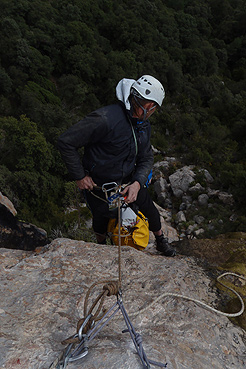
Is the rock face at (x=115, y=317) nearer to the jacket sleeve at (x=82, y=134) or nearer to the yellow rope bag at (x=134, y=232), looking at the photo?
the yellow rope bag at (x=134, y=232)

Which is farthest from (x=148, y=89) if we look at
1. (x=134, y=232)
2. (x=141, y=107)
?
(x=134, y=232)

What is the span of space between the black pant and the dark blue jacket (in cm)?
21

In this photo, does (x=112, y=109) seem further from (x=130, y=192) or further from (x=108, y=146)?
(x=130, y=192)

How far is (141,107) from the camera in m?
2.27

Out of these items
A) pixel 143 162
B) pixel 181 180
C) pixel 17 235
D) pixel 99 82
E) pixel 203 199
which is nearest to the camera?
pixel 143 162

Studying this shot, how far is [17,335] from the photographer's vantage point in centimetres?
132

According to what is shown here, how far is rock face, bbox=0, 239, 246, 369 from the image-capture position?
47.6 inches

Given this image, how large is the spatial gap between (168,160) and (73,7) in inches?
640

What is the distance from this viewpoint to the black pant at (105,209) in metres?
2.68

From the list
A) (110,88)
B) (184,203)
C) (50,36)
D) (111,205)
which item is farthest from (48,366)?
(50,36)

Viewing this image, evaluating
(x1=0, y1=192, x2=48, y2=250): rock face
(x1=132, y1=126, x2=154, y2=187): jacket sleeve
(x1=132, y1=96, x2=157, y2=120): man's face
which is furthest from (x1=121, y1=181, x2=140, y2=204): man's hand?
(x1=0, y1=192, x2=48, y2=250): rock face

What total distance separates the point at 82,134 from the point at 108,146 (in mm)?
250

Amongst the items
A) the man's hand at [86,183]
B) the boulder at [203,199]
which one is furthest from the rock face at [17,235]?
the boulder at [203,199]

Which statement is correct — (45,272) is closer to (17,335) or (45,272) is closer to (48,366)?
(17,335)
